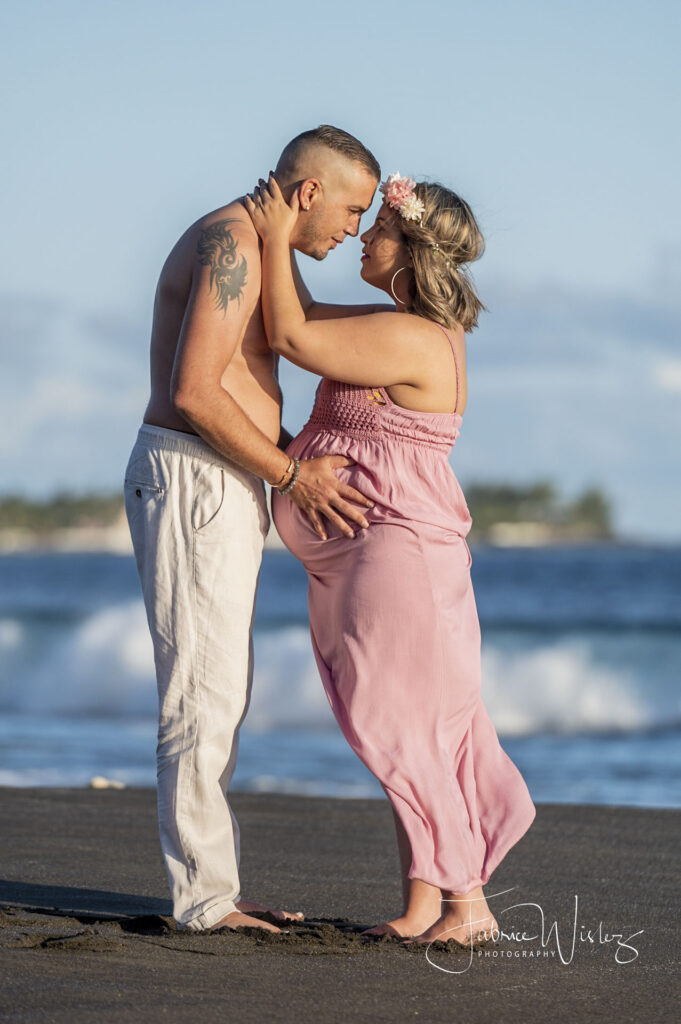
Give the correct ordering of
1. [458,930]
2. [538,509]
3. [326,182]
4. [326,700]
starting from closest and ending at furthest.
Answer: [458,930] < [326,182] < [326,700] < [538,509]

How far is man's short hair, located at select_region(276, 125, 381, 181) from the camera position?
3.74 meters

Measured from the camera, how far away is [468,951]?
3.43 metres

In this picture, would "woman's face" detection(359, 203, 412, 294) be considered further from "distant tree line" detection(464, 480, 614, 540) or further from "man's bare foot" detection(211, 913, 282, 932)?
"distant tree line" detection(464, 480, 614, 540)

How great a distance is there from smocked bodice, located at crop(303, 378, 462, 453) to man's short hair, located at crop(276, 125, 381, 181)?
63cm

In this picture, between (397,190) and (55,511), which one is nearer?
(397,190)

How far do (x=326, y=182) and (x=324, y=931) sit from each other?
2077mm

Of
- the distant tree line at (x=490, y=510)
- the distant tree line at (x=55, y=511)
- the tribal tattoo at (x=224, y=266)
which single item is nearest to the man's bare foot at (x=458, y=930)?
the tribal tattoo at (x=224, y=266)

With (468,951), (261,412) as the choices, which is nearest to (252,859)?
(468,951)

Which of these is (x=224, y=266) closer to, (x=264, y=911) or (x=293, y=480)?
(x=293, y=480)

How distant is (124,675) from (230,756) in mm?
13989

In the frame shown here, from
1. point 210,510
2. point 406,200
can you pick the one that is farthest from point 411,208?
point 210,510

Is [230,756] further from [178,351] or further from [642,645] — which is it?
[642,645]

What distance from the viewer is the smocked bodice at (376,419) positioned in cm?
370
